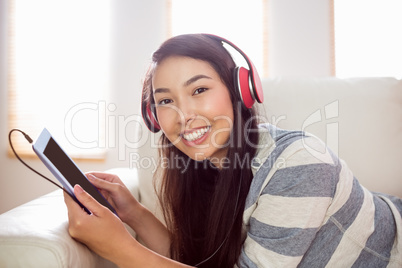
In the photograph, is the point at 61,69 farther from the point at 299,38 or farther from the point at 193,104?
the point at 193,104

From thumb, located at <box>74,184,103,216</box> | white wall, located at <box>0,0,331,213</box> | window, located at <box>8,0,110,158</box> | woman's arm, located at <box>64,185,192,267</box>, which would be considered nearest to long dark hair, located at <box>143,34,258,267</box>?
woman's arm, located at <box>64,185,192,267</box>

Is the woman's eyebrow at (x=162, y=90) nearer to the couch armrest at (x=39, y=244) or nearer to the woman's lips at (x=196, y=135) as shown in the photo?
the woman's lips at (x=196, y=135)

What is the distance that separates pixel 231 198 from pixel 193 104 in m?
0.27

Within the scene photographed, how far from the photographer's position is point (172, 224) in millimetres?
1000

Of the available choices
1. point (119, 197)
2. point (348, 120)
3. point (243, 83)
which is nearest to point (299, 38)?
point (348, 120)

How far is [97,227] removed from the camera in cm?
61

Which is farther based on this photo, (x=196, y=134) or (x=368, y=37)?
(x=368, y=37)

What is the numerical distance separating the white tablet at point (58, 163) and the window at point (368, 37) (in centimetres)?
240

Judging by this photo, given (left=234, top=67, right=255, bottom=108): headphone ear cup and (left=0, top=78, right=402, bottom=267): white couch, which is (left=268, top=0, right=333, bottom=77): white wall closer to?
(left=0, top=78, right=402, bottom=267): white couch

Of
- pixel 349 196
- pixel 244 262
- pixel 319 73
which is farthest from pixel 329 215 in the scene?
pixel 319 73

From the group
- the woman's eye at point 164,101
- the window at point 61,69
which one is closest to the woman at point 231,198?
the woman's eye at point 164,101

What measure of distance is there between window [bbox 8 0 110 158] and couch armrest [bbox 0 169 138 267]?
2088 mm

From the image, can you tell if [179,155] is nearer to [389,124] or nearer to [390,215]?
[390,215]

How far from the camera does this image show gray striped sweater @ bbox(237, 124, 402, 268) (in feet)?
2.10
